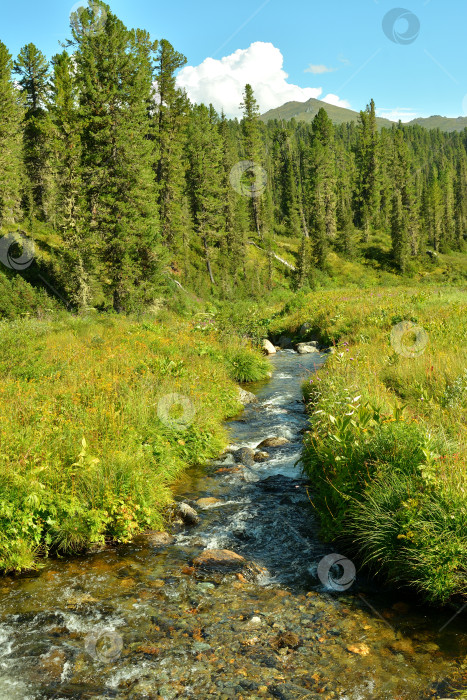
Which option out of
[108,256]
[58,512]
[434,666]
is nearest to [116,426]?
[58,512]

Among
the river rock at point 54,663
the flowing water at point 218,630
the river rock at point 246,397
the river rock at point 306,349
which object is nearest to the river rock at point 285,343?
the river rock at point 306,349

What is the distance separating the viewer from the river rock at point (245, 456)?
863cm

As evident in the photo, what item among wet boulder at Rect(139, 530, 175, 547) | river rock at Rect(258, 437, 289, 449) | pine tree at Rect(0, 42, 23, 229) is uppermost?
pine tree at Rect(0, 42, 23, 229)

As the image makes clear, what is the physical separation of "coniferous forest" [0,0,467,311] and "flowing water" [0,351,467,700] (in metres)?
20.6

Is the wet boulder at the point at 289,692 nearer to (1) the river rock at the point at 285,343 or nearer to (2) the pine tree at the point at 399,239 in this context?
(1) the river rock at the point at 285,343

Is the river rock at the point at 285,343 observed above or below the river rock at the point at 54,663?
below

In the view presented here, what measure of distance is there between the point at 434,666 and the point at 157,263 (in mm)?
24289

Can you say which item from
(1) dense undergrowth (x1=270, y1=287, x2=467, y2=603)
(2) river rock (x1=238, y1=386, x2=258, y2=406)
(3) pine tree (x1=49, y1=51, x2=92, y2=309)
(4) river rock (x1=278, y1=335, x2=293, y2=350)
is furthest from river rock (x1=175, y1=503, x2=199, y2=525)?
(3) pine tree (x1=49, y1=51, x2=92, y2=309)

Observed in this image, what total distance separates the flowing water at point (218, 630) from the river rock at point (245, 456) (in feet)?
7.87

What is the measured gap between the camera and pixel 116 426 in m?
6.99

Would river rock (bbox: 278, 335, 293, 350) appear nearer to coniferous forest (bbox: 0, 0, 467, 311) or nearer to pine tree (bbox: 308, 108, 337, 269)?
coniferous forest (bbox: 0, 0, 467, 311)

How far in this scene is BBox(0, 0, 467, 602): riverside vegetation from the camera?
5.28 m

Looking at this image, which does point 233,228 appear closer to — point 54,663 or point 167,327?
point 167,327

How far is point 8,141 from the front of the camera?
117ft
